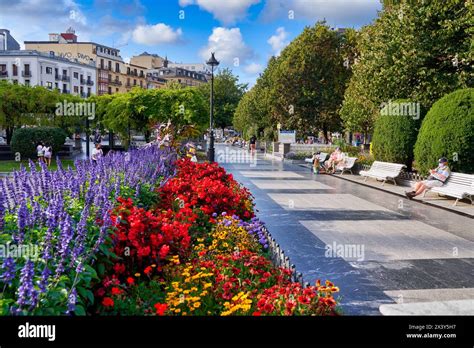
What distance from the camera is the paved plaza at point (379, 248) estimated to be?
554 centimetres

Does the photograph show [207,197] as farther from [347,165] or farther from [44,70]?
[44,70]

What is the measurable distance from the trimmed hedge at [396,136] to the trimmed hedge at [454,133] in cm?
280

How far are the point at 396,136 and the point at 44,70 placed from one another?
70.9 metres

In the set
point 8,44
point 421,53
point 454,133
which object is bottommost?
point 454,133

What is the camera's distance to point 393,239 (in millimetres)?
8531

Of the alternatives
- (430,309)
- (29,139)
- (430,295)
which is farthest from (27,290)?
(29,139)

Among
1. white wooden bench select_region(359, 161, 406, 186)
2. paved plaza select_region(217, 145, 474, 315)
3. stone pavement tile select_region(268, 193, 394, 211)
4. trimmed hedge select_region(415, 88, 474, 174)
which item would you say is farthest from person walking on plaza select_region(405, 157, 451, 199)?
white wooden bench select_region(359, 161, 406, 186)

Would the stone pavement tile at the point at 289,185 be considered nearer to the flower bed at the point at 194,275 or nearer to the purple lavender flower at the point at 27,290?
the flower bed at the point at 194,275

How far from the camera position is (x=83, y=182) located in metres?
6.01

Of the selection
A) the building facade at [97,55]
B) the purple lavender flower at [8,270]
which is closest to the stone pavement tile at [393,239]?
the purple lavender flower at [8,270]

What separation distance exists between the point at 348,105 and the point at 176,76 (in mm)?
109016

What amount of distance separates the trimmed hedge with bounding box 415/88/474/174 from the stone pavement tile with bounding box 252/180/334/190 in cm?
385
